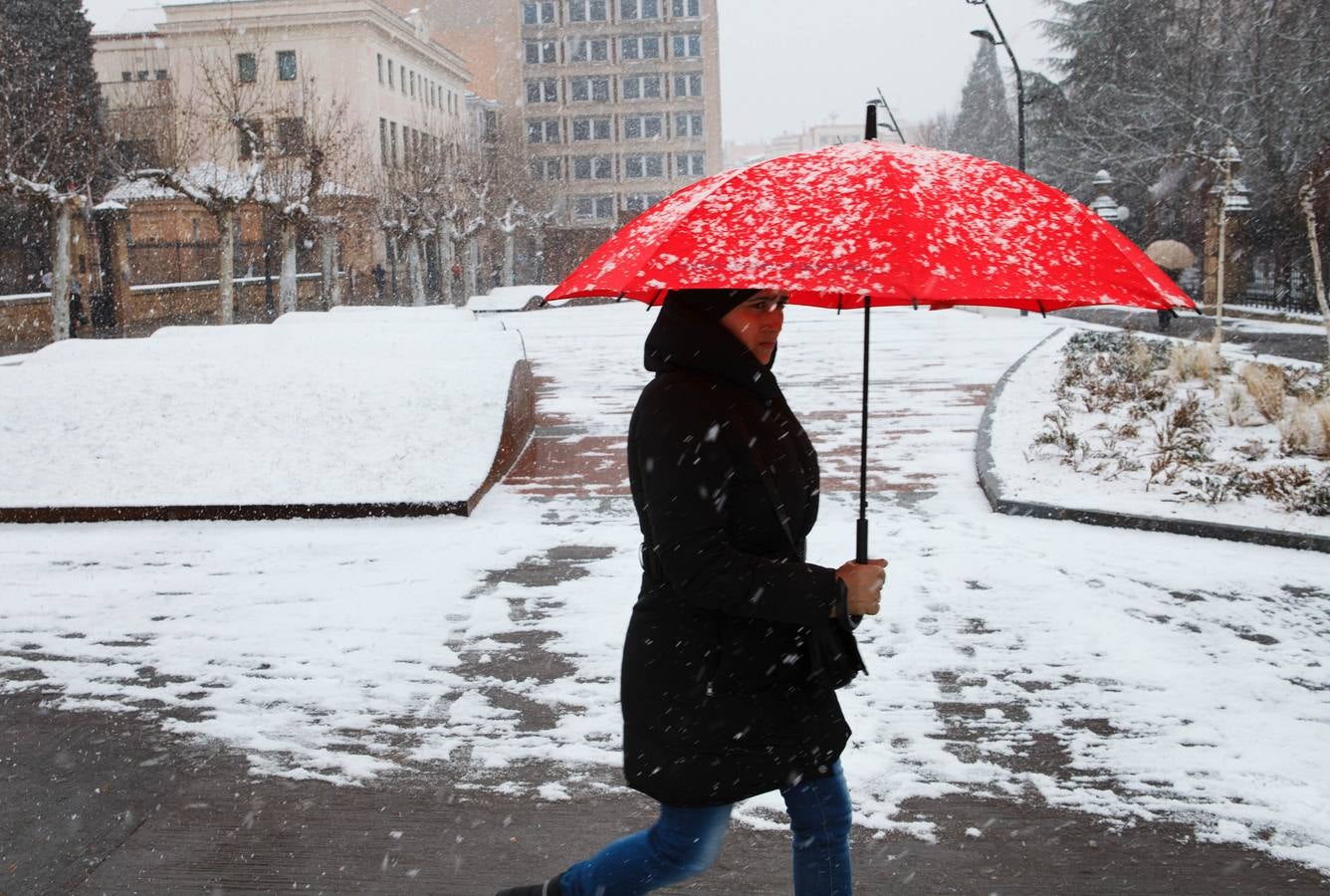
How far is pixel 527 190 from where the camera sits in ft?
193

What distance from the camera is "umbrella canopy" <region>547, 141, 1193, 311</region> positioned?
7.98 feet

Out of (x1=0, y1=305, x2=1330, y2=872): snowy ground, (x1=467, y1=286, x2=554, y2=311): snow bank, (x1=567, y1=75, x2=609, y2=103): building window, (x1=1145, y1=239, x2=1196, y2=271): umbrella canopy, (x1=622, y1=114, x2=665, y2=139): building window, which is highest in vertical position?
Answer: (x1=567, y1=75, x2=609, y2=103): building window

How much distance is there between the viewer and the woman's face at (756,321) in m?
2.55

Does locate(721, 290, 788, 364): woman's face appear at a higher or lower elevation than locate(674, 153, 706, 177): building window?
lower

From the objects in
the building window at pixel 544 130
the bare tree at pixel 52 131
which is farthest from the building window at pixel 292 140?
the building window at pixel 544 130

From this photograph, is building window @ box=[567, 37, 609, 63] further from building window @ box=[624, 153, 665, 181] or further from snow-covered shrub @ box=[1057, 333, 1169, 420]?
snow-covered shrub @ box=[1057, 333, 1169, 420]

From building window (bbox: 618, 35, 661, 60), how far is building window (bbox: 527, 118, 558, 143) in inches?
281

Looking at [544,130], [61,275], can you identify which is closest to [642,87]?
[544,130]

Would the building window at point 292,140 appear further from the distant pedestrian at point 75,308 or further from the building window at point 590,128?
the building window at point 590,128

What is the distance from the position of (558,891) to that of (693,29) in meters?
91.7

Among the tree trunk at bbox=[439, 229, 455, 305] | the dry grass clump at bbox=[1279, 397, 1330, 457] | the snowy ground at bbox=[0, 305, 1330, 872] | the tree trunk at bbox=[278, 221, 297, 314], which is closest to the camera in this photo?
the snowy ground at bbox=[0, 305, 1330, 872]

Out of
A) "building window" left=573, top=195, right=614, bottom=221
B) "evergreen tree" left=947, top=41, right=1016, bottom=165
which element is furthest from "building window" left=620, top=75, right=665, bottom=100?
"evergreen tree" left=947, top=41, right=1016, bottom=165

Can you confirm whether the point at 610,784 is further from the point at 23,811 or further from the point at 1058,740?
the point at 23,811

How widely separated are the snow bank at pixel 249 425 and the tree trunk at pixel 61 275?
1691 cm
